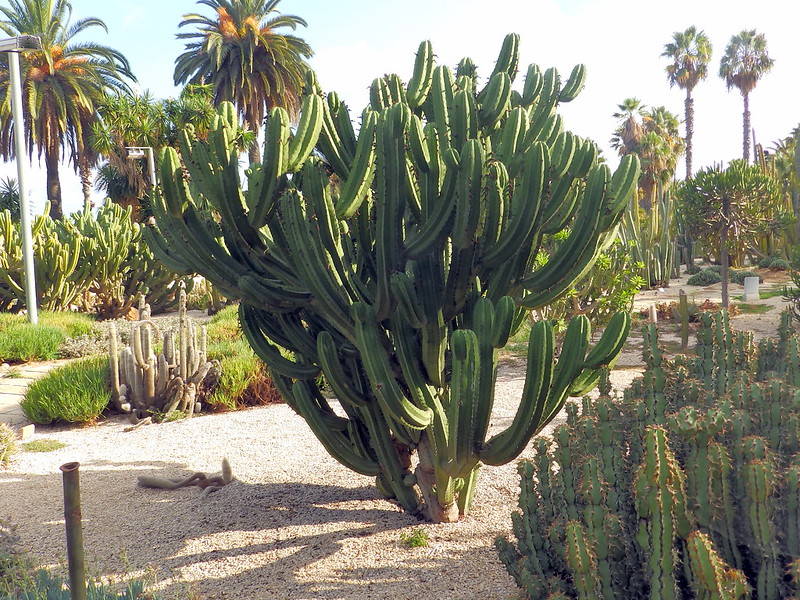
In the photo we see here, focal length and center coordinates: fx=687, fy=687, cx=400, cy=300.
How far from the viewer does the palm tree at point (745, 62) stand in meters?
37.2

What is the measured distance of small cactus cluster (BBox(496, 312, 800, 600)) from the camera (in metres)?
2.25

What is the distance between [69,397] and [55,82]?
20586 mm

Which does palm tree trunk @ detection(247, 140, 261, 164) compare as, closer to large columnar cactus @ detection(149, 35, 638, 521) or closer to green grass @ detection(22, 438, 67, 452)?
green grass @ detection(22, 438, 67, 452)

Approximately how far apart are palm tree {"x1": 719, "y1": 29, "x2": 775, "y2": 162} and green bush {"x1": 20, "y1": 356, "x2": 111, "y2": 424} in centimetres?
3913

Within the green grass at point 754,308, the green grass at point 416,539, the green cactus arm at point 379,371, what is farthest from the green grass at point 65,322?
A: the green grass at point 754,308

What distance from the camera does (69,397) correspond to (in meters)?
7.80

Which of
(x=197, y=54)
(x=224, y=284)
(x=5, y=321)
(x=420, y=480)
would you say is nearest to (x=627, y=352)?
(x=420, y=480)

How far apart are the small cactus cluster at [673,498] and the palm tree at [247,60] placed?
22.9m

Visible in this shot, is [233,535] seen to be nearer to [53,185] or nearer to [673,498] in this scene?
[673,498]

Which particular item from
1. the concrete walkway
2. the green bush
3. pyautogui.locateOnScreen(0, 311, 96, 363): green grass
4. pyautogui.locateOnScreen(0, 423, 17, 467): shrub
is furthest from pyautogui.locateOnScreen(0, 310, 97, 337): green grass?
pyautogui.locateOnScreen(0, 423, 17, 467): shrub

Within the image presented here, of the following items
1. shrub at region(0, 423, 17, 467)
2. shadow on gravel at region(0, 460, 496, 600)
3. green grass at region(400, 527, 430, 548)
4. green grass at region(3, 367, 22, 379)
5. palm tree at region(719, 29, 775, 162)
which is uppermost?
palm tree at region(719, 29, 775, 162)

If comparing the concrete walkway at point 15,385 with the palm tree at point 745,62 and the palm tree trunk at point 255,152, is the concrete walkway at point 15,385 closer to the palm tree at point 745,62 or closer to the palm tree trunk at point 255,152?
the palm tree trunk at point 255,152

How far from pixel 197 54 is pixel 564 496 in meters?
26.5

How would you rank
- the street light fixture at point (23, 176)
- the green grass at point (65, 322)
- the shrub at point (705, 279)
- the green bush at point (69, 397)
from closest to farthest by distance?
1. the green bush at point (69, 397)
2. the street light fixture at point (23, 176)
3. the green grass at point (65, 322)
4. the shrub at point (705, 279)
